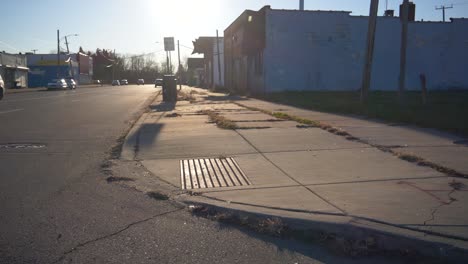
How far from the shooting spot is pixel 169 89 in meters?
28.2

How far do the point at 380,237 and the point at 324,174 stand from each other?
100 inches

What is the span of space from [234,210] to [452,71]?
3543 cm

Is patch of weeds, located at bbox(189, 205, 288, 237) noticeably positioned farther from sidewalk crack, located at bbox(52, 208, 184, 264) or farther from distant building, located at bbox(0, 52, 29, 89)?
distant building, located at bbox(0, 52, 29, 89)

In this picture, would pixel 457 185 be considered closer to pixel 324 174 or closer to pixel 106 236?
pixel 324 174

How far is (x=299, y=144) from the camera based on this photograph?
32.2ft

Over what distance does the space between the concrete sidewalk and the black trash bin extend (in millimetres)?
15793

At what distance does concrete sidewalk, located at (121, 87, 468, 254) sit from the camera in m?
4.96

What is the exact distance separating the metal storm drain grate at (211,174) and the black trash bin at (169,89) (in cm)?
2001

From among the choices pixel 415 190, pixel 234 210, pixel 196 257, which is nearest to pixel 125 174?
pixel 234 210

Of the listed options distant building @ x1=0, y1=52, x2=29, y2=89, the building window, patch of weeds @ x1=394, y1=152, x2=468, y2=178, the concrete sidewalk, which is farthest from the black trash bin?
distant building @ x1=0, y1=52, x2=29, y2=89

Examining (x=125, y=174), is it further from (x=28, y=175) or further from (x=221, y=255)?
(x=221, y=255)

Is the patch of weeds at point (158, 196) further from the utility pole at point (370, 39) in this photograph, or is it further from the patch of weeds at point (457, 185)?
the utility pole at point (370, 39)

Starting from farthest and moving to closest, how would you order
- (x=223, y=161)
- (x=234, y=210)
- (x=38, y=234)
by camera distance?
1. (x=223, y=161)
2. (x=234, y=210)
3. (x=38, y=234)

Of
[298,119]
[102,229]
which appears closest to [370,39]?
[298,119]
